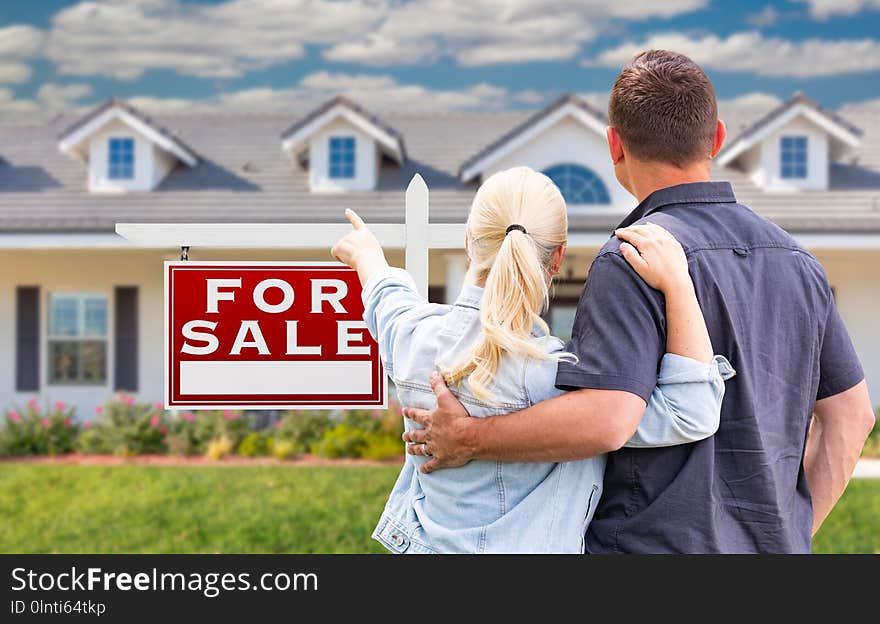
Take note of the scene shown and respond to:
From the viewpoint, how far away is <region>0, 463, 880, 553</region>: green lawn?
6914mm

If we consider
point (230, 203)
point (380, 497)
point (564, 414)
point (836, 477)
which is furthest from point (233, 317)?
point (230, 203)

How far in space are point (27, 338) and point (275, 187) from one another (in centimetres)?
391

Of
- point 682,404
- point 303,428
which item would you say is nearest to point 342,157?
point 303,428

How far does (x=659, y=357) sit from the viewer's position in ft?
5.37

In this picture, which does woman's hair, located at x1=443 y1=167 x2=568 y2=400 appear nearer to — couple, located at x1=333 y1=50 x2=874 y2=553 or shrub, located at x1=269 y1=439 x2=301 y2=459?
couple, located at x1=333 y1=50 x2=874 y2=553

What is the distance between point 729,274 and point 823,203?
11349 millimetres

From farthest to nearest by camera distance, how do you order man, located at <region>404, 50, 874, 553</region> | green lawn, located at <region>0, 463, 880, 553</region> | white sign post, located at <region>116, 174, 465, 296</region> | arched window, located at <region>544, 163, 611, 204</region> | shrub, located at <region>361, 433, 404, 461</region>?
arched window, located at <region>544, 163, 611, 204</region>, shrub, located at <region>361, 433, 404, 461</region>, green lawn, located at <region>0, 463, 880, 553</region>, white sign post, located at <region>116, 174, 465, 296</region>, man, located at <region>404, 50, 874, 553</region>

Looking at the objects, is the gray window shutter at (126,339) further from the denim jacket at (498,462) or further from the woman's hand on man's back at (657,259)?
the woman's hand on man's back at (657,259)

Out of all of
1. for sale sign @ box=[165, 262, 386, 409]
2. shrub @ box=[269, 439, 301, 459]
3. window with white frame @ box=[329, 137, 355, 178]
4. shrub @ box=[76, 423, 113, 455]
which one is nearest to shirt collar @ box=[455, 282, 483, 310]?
for sale sign @ box=[165, 262, 386, 409]

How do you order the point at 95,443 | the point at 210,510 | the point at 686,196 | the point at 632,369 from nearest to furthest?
the point at 632,369 < the point at 686,196 < the point at 210,510 < the point at 95,443

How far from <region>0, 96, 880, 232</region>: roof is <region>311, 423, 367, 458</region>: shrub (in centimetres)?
277

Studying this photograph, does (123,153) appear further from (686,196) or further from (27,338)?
(686,196)

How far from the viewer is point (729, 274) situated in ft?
5.60

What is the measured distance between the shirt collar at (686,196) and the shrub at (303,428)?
8695 mm
